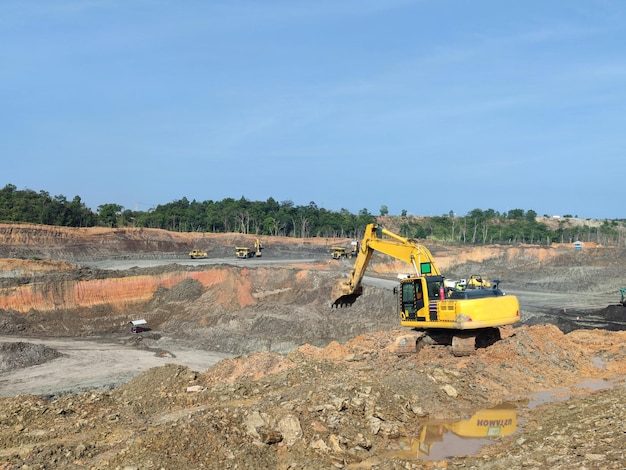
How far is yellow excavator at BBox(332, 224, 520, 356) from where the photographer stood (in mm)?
14945

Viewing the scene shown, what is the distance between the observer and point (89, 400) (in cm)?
1411

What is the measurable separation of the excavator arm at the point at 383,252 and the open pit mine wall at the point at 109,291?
17799 mm

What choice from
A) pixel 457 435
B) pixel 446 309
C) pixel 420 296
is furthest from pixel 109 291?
pixel 457 435

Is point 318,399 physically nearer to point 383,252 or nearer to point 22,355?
point 383,252

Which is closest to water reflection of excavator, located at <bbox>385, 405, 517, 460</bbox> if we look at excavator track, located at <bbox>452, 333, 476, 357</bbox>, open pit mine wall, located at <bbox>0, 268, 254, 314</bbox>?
excavator track, located at <bbox>452, 333, 476, 357</bbox>

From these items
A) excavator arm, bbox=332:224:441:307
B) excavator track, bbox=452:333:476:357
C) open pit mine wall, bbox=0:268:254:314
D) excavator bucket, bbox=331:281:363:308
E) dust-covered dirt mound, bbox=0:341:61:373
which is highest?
excavator arm, bbox=332:224:441:307

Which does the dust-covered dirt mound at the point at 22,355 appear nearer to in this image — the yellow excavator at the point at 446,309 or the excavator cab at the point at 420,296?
the yellow excavator at the point at 446,309

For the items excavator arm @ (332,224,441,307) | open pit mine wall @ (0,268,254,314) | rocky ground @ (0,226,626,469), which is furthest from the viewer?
open pit mine wall @ (0,268,254,314)

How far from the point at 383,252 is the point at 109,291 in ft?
82.7

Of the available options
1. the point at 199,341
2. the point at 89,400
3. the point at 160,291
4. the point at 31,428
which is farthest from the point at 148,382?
the point at 160,291

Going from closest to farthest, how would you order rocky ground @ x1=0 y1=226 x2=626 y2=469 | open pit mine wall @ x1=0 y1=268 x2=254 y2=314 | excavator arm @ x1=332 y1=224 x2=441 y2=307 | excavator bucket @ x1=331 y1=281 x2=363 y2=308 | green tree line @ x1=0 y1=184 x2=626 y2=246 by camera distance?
rocky ground @ x1=0 y1=226 x2=626 y2=469 → excavator arm @ x1=332 y1=224 x2=441 y2=307 → excavator bucket @ x1=331 y1=281 x2=363 y2=308 → open pit mine wall @ x1=0 y1=268 x2=254 y2=314 → green tree line @ x1=0 y1=184 x2=626 y2=246

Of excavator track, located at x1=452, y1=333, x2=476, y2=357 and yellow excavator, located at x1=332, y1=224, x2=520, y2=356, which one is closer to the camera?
yellow excavator, located at x1=332, y1=224, x2=520, y2=356

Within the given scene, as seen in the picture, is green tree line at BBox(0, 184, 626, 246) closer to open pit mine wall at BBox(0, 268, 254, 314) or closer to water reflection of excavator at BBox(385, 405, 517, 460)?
open pit mine wall at BBox(0, 268, 254, 314)

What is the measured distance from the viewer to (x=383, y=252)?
60.0 ft
